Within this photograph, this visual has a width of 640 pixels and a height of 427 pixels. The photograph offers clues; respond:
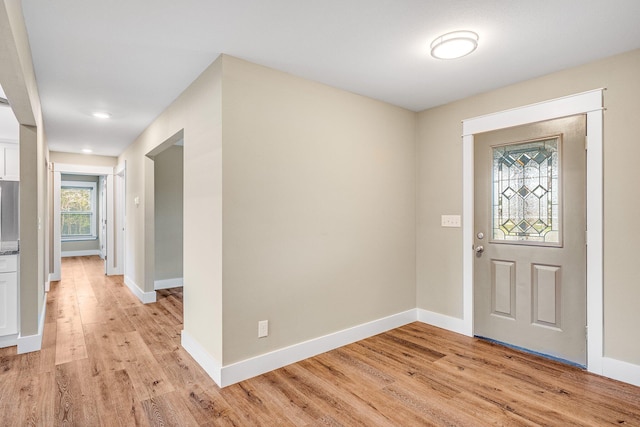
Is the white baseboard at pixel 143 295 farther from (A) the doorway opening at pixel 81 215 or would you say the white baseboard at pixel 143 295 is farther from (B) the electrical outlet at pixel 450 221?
(A) the doorway opening at pixel 81 215

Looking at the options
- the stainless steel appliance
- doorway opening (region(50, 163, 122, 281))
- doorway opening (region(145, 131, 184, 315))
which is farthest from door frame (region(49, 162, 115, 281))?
the stainless steel appliance

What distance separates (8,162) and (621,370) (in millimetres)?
6811

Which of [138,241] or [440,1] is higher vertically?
[440,1]

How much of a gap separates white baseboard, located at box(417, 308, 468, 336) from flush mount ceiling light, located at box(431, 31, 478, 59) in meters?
2.50

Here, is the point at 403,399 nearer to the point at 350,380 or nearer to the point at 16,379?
the point at 350,380

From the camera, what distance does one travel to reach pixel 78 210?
9.55m

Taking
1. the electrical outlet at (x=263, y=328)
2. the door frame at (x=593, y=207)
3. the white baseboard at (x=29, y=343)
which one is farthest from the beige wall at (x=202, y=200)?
the door frame at (x=593, y=207)

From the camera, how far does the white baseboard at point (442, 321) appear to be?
3.46 m

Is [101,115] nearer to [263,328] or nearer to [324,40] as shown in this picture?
[324,40]

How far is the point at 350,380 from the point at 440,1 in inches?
98.6

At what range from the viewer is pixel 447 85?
10.0 ft

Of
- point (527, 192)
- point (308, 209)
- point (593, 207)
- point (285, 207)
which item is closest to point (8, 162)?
point (285, 207)

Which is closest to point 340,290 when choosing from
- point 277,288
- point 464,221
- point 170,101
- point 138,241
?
point 277,288

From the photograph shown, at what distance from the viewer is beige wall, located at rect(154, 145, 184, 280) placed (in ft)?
18.2
